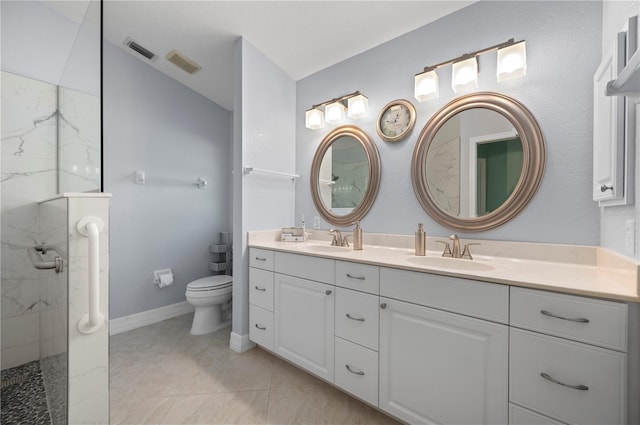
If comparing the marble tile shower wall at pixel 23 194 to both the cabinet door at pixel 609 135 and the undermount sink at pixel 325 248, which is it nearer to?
the undermount sink at pixel 325 248

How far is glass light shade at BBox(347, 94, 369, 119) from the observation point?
1.99 m

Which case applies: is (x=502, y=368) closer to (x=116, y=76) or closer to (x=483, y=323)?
(x=483, y=323)

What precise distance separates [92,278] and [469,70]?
2124mm

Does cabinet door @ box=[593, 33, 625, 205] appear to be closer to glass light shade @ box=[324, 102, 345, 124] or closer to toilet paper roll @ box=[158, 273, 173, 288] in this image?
glass light shade @ box=[324, 102, 345, 124]

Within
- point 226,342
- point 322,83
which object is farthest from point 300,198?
point 226,342

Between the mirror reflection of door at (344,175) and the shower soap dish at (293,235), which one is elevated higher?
the mirror reflection of door at (344,175)

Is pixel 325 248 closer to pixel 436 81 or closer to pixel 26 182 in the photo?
pixel 436 81

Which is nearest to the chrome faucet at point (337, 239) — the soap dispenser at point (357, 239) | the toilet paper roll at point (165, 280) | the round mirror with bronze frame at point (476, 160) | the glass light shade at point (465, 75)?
the soap dispenser at point (357, 239)

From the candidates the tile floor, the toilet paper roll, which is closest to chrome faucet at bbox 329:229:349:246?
the tile floor

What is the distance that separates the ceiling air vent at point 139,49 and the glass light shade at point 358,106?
1940 mm

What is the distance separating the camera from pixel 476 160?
1.57 meters

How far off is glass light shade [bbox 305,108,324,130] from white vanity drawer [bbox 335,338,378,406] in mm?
1746

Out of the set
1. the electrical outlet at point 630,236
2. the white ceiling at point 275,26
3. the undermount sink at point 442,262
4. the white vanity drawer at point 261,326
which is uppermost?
the white ceiling at point 275,26

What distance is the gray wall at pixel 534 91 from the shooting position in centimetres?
126
